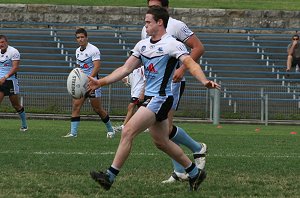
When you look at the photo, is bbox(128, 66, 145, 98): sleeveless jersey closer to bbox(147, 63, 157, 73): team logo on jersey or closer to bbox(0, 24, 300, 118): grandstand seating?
bbox(147, 63, 157, 73): team logo on jersey

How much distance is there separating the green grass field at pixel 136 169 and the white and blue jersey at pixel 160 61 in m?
1.08

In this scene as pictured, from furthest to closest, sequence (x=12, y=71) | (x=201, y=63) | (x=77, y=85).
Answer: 1. (x=201, y=63)
2. (x=12, y=71)
3. (x=77, y=85)

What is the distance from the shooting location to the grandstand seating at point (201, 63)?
28641 millimetres

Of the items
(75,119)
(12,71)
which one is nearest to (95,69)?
(75,119)

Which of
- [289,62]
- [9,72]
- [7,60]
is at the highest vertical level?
[7,60]

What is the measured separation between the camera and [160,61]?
9156 millimetres

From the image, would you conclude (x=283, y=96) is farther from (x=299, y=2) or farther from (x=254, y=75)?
(x=299, y=2)

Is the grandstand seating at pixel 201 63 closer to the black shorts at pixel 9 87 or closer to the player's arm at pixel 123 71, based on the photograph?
the black shorts at pixel 9 87

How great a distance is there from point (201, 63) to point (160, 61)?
23746 mm

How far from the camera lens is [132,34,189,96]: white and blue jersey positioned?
912 cm

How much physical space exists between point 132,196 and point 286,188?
184cm

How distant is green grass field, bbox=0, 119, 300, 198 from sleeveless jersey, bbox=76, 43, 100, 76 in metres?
1.79

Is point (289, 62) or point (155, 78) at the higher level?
point (155, 78)

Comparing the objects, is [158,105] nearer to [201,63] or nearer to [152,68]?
[152,68]
